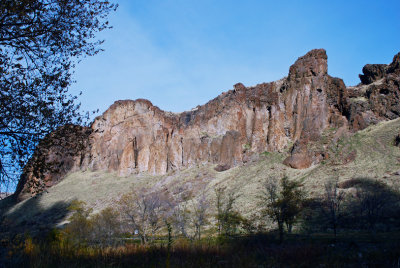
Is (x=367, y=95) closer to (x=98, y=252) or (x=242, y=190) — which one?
(x=242, y=190)

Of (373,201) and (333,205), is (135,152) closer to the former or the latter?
(333,205)

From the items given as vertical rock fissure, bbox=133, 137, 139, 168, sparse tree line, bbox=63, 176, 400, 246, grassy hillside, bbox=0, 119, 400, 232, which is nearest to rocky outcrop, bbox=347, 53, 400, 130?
grassy hillside, bbox=0, 119, 400, 232

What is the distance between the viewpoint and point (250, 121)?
85.6 m

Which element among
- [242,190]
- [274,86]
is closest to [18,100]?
[242,190]

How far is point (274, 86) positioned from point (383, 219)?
190 feet

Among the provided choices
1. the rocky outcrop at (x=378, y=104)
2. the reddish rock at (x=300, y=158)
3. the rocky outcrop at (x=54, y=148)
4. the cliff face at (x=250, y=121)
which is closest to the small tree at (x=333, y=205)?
the reddish rock at (x=300, y=158)

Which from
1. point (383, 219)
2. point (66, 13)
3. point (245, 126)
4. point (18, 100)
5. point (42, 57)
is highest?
point (245, 126)

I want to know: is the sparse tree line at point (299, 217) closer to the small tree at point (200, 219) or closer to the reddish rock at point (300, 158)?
the small tree at point (200, 219)

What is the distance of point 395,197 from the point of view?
35438 mm

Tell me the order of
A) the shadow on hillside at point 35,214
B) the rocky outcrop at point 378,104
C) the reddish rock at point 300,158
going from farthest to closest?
the shadow on hillside at point 35,214
the rocky outcrop at point 378,104
the reddish rock at point 300,158

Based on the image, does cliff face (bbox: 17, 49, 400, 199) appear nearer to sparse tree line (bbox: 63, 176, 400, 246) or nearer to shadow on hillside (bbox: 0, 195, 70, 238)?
shadow on hillside (bbox: 0, 195, 70, 238)

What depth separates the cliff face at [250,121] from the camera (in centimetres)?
6638

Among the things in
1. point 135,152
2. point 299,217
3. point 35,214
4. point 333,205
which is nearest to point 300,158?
point 299,217

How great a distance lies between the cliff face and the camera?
66.4 metres
